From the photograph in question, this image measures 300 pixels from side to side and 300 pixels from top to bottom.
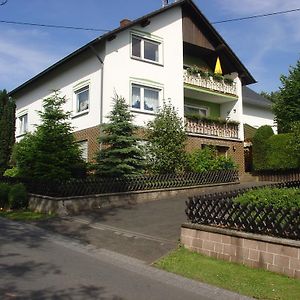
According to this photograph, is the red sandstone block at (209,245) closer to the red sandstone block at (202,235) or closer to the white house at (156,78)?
Answer: the red sandstone block at (202,235)

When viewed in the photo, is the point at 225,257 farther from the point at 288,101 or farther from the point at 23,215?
the point at 288,101

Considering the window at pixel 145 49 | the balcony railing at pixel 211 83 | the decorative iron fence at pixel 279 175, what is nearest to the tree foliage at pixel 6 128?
the window at pixel 145 49

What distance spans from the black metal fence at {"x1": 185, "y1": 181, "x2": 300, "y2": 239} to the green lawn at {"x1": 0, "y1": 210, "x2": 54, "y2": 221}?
5.75 m

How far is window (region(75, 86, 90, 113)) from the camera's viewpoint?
22656mm

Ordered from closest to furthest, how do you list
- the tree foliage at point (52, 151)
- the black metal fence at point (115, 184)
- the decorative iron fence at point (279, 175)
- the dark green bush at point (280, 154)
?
1. the black metal fence at point (115, 184)
2. the tree foliage at point (52, 151)
3. the dark green bush at point (280, 154)
4. the decorative iron fence at point (279, 175)

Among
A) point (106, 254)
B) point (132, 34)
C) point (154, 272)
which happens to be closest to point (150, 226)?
point (106, 254)

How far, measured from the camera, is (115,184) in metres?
15.9

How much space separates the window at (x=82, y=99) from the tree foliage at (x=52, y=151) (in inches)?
201

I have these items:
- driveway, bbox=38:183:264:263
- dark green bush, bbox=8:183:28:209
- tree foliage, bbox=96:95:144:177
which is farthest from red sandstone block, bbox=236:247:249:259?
tree foliage, bbox=96:95:144:177

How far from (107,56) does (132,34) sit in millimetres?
2043

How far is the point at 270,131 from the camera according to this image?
24781 mm

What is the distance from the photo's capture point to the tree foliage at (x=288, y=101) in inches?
997

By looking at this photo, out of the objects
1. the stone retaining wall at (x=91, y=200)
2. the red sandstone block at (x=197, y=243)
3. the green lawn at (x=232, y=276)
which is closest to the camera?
the green lawn at (x=232, y=276)

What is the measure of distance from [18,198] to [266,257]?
9694 mm
